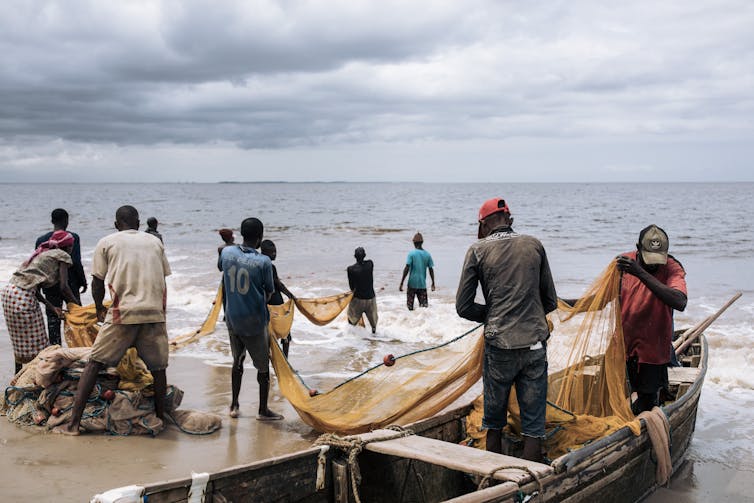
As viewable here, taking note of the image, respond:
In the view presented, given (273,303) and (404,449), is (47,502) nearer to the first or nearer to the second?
(404,449)

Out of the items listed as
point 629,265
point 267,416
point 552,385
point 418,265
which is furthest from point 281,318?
point 418,265

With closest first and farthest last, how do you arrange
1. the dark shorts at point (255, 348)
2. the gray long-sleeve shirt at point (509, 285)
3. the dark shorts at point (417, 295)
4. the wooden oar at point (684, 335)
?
1. the gray long-sleeve shirt at point (509, 285)
2. the dark shorts at point (255, 348)
3. the wooden oar at point (684, 335)
4. the dark shorts at point (417, 295)

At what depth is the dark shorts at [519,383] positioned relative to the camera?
4.10m

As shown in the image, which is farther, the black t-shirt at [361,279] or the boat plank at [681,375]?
the black t-shirt at [361,279]

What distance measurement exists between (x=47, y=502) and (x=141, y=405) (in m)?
1.54

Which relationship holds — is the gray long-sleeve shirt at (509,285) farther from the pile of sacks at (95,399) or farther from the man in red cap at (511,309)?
the pile of sacks at (95,399)

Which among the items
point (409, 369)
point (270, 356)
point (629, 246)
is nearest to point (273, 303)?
point (270, 356)

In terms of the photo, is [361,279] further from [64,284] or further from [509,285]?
[509,285]

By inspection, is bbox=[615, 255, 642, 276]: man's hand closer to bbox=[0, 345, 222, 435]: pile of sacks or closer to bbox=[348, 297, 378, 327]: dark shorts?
bbox=[0, 345, 222, 435]: pile of sacks

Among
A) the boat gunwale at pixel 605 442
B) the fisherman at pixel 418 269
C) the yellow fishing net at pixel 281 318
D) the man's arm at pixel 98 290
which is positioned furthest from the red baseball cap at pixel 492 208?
the fisherman at pixel 418 269

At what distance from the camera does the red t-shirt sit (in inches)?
197

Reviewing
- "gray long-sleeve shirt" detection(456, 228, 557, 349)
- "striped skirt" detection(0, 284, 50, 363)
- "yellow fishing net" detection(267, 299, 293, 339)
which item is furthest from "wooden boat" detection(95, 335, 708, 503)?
"striped skirt" detection(0, 284, 50, 363)

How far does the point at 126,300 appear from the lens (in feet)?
17.6

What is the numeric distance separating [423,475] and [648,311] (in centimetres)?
224
